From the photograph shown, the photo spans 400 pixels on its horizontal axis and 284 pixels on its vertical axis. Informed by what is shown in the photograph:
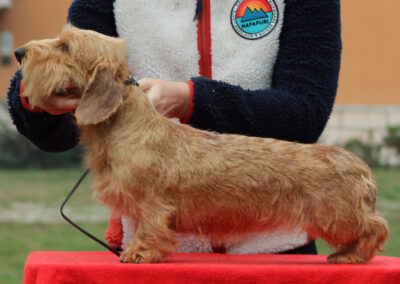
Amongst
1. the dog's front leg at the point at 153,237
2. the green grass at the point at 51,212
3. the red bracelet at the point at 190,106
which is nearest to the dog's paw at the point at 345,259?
the dog's front leg at the point at 153,237

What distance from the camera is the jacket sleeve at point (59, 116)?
2181mm

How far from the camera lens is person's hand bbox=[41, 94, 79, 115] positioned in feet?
5.97

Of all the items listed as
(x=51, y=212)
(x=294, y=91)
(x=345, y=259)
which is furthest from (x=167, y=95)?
(x=51, y=212)

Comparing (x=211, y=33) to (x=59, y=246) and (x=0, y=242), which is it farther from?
(x=0, y=242)

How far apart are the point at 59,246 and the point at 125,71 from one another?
6.18 metres

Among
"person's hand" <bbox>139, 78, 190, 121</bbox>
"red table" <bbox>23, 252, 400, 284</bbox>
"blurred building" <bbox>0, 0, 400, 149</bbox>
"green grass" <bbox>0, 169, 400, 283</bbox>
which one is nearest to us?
"red table" <bbox>23, 252, 400, 284</bbox>

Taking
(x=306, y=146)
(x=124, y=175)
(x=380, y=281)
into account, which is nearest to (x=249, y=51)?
(x=306, y=146)

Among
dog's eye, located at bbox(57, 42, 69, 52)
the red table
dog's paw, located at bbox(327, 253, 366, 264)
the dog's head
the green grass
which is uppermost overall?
dog's eye, located at bbox(57, 42, 69, 52)

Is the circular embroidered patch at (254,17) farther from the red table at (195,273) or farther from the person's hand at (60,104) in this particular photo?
the red table at (195,273)

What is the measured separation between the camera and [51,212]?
9930 mm

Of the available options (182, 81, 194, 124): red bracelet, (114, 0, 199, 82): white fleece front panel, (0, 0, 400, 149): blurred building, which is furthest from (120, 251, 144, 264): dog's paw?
(0, 0, 400, 149): blurred building

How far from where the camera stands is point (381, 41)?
46.4 feet

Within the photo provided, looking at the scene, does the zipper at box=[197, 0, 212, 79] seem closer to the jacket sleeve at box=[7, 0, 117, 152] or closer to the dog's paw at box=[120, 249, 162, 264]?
the jacket sleeve at box=[7, 0, 117, 152]

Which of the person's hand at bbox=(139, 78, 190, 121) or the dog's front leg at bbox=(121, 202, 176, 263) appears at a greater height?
the person's hand at bbox=(139, 78, 190, 121)
